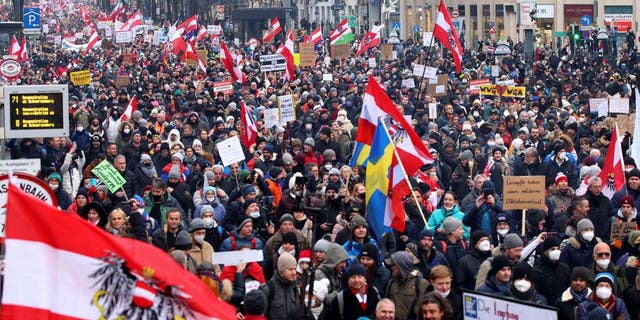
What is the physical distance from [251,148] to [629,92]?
12896 millimetres

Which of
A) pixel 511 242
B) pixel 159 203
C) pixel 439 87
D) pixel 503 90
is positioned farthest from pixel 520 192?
pixel 439 87

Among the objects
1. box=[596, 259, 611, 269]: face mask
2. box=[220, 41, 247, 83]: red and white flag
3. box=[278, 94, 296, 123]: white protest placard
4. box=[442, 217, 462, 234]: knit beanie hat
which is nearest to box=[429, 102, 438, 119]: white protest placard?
box=[278, 94, 296, 123]: white protest placard

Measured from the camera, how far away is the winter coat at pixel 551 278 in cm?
1116

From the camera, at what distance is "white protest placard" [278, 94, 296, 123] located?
22953 mm

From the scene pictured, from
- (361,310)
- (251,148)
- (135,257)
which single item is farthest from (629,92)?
(135,257)

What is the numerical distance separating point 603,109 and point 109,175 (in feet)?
34.9

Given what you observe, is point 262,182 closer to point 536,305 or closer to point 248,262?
point 248,262

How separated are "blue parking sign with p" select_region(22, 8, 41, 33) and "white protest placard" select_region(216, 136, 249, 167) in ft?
123

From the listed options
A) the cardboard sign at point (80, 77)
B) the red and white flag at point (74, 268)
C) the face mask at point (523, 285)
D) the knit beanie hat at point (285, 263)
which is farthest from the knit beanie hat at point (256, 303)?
the cardboard sign at point (80, 77)

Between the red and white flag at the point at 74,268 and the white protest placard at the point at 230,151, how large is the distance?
10324 mm

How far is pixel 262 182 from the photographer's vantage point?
1633cm

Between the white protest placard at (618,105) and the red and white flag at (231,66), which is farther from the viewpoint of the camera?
the red and white flag at (231,66)

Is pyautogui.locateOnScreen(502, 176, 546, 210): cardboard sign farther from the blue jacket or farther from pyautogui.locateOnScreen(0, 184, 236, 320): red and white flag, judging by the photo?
pyautogui.locateOnScreen(0, 184, 236, 320): red and white flag

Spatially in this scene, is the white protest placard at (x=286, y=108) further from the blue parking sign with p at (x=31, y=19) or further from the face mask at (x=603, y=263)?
the blue parking sign with p at (x=31, y=19)
